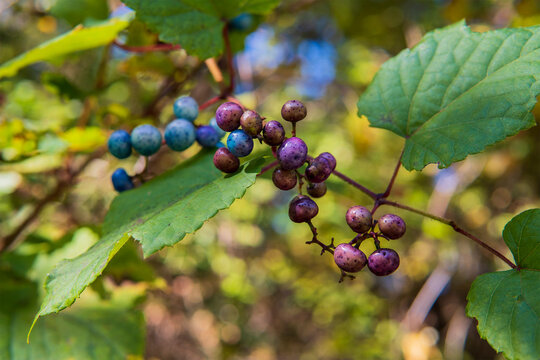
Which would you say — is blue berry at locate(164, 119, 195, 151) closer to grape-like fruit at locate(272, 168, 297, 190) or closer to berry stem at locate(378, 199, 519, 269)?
grape-like fruit at locate(272, 168, 297, 190)

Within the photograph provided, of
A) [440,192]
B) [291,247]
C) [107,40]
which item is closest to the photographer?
[107,40]

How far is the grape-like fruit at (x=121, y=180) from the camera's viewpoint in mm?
1117

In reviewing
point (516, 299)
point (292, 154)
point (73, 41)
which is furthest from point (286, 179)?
point (73, 41)

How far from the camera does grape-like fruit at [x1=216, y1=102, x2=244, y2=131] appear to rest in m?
0.80

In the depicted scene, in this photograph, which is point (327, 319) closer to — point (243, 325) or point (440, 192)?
point (243, 325)

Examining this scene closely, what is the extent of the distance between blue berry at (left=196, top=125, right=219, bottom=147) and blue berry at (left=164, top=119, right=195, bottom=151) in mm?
33

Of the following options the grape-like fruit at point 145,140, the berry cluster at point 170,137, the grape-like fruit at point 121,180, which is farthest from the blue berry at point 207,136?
the grape-like fruit at point 121,180

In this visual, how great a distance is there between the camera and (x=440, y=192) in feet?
9.40

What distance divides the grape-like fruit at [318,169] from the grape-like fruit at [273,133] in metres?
0.08

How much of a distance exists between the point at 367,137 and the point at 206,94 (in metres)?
1.21

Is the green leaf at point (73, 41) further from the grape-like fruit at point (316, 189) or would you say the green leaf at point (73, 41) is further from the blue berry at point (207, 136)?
the grape-like fruit at point (316, 189)

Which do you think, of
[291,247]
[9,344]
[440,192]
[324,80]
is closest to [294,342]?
[291,247]

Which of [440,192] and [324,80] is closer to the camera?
[440,192]

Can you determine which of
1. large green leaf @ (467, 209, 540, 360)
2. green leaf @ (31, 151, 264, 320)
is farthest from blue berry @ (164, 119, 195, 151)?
large green leaf @ (467, 209, 540, 360)
